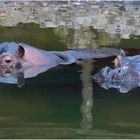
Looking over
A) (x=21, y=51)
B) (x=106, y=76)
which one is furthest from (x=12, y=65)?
(x=106, y=76)

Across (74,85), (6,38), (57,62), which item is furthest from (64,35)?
(74,85)

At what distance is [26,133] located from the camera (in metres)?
2.32

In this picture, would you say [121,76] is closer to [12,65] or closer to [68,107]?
[68,107]

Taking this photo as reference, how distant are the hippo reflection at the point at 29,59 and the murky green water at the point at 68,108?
7 cm

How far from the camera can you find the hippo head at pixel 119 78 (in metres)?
2.91

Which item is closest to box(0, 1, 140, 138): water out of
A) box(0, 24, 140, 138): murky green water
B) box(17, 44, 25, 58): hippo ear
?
box(0, 24, 140, 138): murky green water

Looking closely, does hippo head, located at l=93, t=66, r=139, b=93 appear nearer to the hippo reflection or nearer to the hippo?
the hippo

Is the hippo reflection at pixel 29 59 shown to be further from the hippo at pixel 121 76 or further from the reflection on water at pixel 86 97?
the hippo at pixel 121 76

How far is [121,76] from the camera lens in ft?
9.70

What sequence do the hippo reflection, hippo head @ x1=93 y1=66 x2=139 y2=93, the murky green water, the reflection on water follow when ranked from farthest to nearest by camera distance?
1. the hippo reflection
2. hippo head @ x1=93 y1=66 x2=139 y2=93
3. the reflection on water
4. the murky green water

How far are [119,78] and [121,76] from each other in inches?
0.8

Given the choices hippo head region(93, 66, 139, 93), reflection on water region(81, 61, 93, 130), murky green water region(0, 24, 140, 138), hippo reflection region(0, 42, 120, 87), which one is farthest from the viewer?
hippo reflection region(0, 42, 120, 87)

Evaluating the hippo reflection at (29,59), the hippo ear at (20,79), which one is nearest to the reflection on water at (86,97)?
the hippo reflection at (29,59)

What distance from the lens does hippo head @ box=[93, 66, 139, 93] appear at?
2.91 metres
